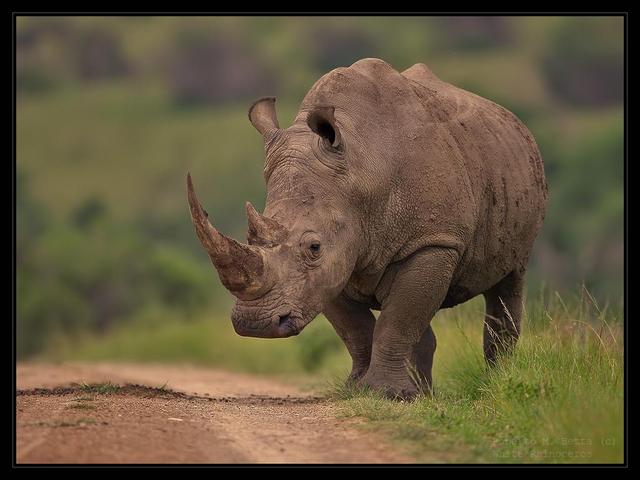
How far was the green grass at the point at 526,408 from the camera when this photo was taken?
682 cm

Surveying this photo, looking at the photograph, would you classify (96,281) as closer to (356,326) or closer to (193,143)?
(356,326)

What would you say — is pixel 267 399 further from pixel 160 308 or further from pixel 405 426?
pixel 160 308

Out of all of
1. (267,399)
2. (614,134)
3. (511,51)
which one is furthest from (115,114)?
(267,399)

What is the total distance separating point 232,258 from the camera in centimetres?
796

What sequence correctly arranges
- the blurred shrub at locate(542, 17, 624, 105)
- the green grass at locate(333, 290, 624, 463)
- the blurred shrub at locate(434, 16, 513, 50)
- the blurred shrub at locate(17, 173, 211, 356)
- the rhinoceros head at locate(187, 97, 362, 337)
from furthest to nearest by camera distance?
the blurred shrub at locate(434, 16, 513, 50) < the blurred shrub at locate(542, 17, 624, 105) < the blurred shrub at locate(17, 173, 211, 356) < the rhinoceros head at locate(187, 97, 362, 337) < the green grass at locate(333, 290, 624, 463)

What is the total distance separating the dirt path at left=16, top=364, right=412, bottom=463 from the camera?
21.5 feet

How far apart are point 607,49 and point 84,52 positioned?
25736 millimetres

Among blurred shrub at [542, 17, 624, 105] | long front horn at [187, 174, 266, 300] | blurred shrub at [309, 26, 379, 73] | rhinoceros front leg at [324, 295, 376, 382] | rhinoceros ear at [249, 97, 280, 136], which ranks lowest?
rhinoceros front leg at [324, 295, 376, 382]

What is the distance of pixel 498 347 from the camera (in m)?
9.95

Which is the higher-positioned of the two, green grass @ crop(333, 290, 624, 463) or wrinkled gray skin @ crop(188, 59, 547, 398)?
wrinkled gray skin @ crop(188, 59, 547, 398)

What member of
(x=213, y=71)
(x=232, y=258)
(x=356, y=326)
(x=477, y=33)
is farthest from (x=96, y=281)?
(x=477, y=33)

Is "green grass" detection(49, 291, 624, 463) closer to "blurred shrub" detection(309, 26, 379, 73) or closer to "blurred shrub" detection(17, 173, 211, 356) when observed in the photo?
"blurred shrub" detection(17, 173, 211, 356)

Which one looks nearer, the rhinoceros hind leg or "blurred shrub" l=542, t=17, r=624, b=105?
the rhinoceros hind leg

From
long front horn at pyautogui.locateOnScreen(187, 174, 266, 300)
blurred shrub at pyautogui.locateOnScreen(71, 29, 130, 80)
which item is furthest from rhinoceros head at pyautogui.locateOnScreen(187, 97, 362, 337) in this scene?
blurred shrub at pyautogui.locateOnScreen(71, 29, 130, 80)
